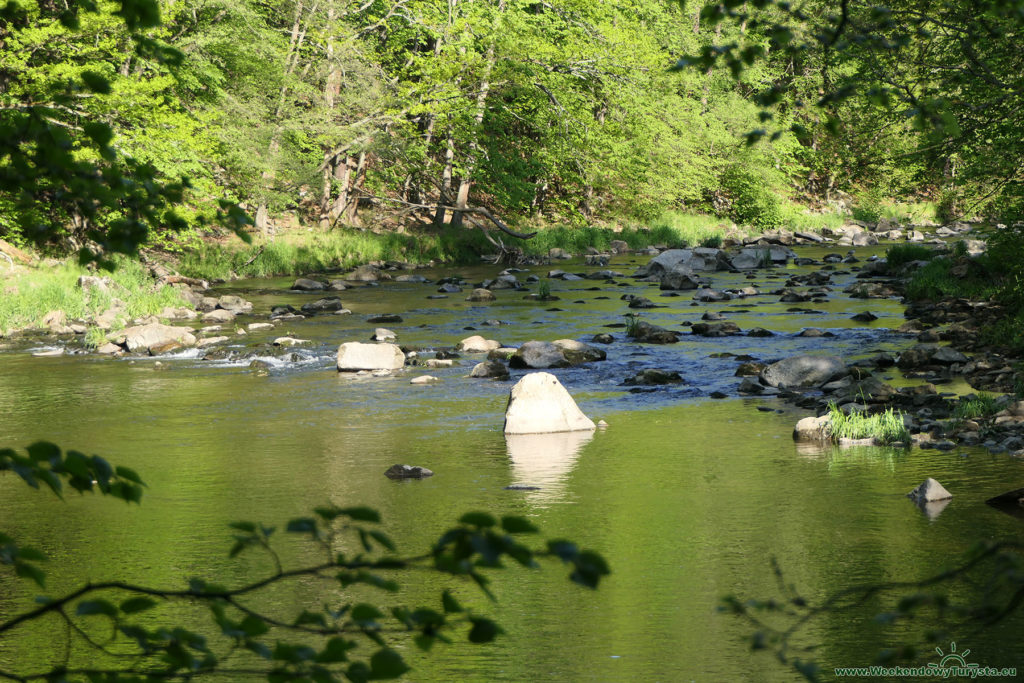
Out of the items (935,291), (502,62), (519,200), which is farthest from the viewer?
(519,200)

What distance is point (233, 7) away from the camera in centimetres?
3112

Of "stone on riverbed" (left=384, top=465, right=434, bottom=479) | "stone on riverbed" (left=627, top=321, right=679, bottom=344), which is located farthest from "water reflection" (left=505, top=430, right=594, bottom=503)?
"stone on riverbed" (left=627, top=321, right=679, bottom=344)

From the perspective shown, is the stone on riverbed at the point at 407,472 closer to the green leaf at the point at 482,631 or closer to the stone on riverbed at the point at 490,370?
the stone on riverbed at the point at 490,370

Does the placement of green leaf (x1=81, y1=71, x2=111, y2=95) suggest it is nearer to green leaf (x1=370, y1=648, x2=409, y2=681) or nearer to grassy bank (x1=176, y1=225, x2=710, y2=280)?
green leaf (x1=370, y1=648, x2=409, y2=681)

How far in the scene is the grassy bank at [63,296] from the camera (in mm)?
22719

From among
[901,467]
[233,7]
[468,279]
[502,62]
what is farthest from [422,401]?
[502,62]

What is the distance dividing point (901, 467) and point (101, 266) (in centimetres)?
960

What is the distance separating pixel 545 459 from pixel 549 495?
156 centimetres

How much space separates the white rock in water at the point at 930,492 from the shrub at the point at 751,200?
38.7 m

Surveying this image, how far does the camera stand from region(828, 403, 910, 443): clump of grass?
12.2 meters

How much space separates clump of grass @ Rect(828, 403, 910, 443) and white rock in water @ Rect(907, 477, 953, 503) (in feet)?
7.07

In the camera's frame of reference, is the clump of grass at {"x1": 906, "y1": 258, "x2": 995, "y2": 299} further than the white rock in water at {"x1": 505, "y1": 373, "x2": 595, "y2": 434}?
Yes

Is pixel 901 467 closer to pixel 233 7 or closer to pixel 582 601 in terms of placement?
pixel 582 601

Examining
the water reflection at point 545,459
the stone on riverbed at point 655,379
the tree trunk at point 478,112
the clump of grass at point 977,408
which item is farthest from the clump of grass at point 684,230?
the water reflection at point 545,459
